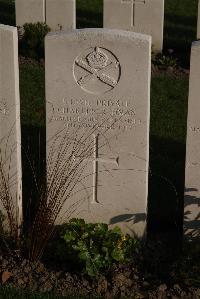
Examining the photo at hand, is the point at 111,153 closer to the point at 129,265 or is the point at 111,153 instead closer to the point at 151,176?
the point at 129,265

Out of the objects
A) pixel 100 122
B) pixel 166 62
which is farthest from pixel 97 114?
pixel 166 62

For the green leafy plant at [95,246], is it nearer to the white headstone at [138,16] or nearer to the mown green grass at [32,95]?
the mown green grass at [32,95]

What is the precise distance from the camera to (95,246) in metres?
5.83

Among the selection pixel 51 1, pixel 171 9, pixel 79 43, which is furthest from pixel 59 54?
pixel 171 9

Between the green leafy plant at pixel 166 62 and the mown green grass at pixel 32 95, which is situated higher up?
the green leafy plant at pixel 166 62

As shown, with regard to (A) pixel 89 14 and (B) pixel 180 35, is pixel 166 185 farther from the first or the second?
(A) pixel 89 14

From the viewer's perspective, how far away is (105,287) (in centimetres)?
562

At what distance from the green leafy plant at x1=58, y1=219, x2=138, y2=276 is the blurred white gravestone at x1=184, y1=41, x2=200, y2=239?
527mm

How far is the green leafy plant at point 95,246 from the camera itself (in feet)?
18.8

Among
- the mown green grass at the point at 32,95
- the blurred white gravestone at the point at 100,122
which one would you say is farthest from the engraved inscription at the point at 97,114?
the mown green grass at the point at 32,95

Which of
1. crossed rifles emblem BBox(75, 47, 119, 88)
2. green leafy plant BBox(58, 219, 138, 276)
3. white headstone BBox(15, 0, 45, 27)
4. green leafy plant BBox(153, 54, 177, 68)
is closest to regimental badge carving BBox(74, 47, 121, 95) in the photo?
crossed rifles emblem BBox(75, 47, 119, 88)

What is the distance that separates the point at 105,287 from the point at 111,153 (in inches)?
44.9

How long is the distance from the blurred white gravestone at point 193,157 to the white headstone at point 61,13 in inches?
267

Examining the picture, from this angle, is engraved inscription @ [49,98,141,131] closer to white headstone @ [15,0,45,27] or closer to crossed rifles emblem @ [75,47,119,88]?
crossed rifles emblem @ [75,47,119,88]
